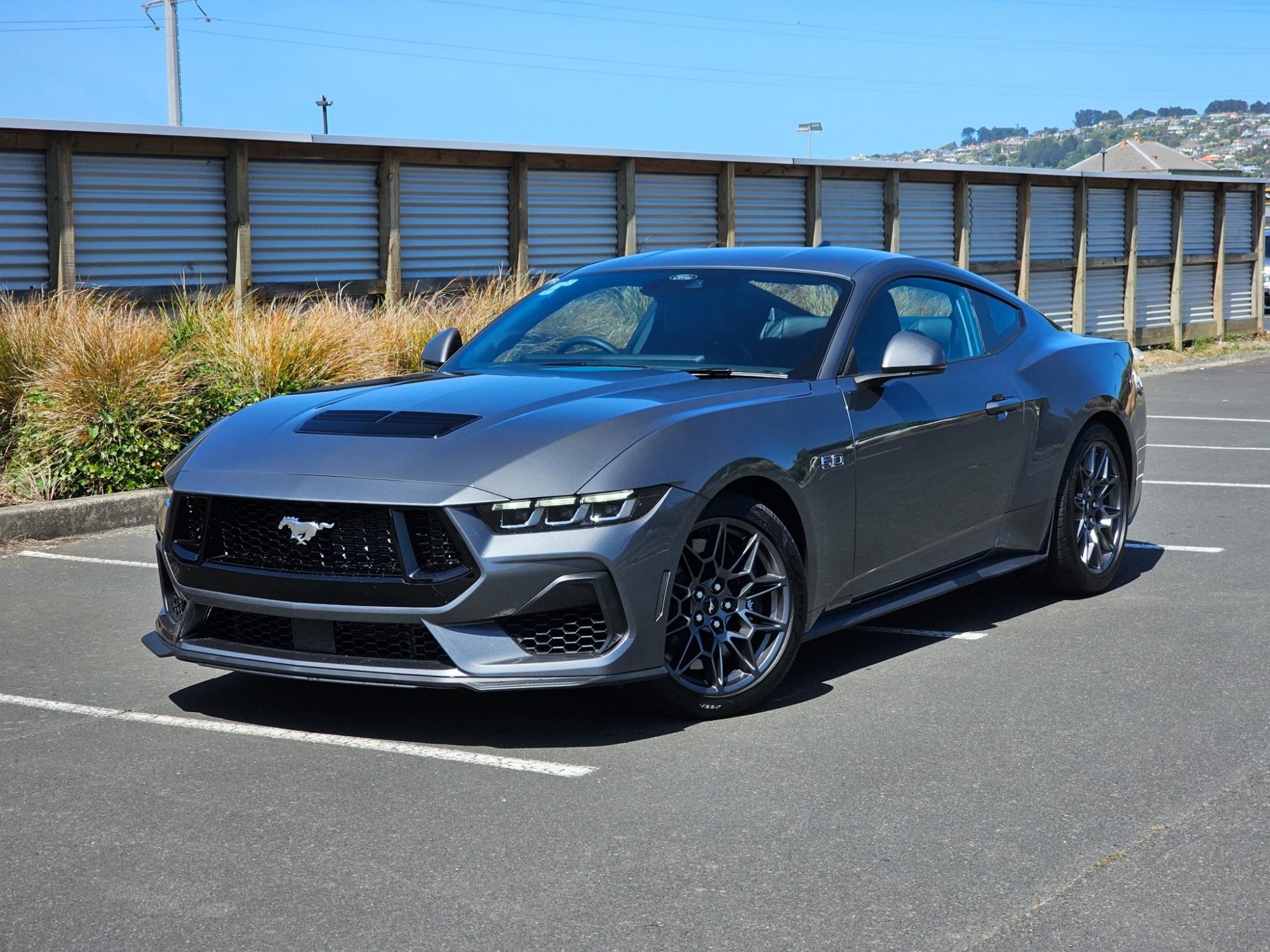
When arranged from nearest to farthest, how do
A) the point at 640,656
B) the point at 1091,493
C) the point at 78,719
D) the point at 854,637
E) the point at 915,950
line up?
the point at 915,950 < the point at 640,656 < the point at 78,719 < the point at 854,637 < the point at 1091,493

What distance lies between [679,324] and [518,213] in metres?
10.3

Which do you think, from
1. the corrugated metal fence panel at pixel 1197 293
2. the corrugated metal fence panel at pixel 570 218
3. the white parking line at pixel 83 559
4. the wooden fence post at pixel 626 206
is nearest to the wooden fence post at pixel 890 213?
the wooden fence post at pixel 626 206

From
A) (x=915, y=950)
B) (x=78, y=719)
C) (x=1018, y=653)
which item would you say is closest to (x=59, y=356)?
(x=78, y=719)

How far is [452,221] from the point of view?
15.8 m

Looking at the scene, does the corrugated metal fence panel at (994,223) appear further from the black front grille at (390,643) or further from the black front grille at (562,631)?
the black front grille at (390,643)

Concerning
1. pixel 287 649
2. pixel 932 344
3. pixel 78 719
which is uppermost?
pixel 932 344

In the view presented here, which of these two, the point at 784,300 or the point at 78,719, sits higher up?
the point at 784,300

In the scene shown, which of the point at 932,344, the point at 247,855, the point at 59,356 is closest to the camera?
the point at 247,855

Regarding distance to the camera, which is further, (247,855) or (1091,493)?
(1091,493)

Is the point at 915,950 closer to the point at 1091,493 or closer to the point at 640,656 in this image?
the point at 640,656

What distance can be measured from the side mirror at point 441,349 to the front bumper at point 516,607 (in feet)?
5.99

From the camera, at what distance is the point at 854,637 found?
6.65m

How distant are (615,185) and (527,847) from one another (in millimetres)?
13940

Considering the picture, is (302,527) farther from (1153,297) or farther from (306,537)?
(1153,297)
